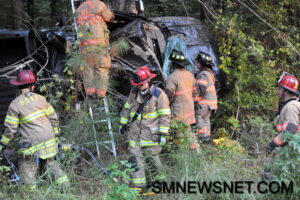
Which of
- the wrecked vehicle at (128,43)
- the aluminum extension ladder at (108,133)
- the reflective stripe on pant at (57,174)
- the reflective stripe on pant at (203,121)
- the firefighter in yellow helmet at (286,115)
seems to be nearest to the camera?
the firefighter in yellow helmet at (286,115)

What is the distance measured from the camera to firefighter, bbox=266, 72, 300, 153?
4023 mm

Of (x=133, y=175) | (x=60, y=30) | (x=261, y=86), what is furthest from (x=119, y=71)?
(x=261, y=86)

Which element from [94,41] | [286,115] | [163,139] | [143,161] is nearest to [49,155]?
[143,161]

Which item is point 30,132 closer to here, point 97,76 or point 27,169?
point 27,169

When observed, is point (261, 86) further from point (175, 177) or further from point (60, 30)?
point (60, 30)

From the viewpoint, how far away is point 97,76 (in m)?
5.57

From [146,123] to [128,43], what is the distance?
1649 mm

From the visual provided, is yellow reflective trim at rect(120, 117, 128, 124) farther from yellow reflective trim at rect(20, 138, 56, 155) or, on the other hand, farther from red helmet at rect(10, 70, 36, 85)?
red helmet at rect(10, 70, 36, 85)

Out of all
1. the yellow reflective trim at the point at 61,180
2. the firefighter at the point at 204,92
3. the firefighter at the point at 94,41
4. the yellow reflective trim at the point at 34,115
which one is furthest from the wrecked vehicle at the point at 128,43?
the yellow reflective trim at the point at 61,180

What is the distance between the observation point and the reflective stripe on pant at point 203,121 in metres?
5.80

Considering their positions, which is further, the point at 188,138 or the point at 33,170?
the point at 188,138

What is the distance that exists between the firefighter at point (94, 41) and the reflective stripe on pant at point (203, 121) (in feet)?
5.19

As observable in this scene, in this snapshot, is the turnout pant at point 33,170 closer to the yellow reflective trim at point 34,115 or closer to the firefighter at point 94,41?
the yellow reflective trim at point 34,115

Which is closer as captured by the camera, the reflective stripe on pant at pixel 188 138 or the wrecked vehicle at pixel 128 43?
the reflective stripe on pant at pixel 188 138
